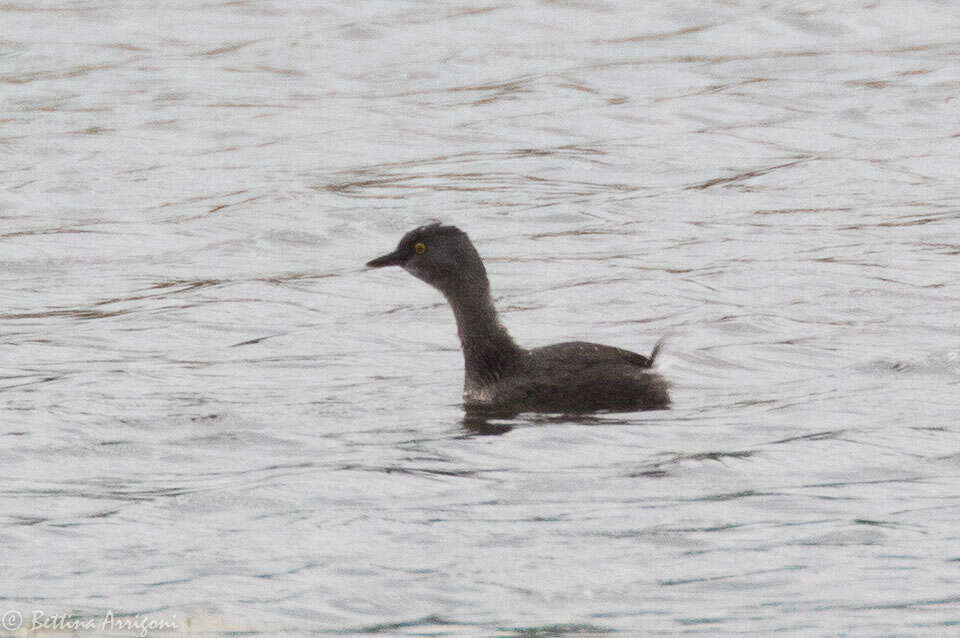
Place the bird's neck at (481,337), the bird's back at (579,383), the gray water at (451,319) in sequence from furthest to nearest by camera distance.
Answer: the bird's neck at (481,337)
the bird's back at (579,383)
the gray water at (451,319)

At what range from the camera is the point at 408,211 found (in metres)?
17.8

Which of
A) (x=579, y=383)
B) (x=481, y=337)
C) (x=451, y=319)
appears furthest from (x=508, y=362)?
(x=451, y=319)

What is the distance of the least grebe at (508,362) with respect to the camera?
10.5 m

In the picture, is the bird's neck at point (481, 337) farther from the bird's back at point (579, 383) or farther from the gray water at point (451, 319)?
the gray water at point (451, 319)

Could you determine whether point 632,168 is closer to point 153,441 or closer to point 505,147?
point 505,147

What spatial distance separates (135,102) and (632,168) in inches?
245

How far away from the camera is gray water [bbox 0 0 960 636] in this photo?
7.67 meters

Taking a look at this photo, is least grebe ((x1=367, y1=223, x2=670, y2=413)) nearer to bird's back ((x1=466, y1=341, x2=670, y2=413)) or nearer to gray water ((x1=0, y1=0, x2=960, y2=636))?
bird's back ((x1=466, y1=341, x2=670, y2=413))

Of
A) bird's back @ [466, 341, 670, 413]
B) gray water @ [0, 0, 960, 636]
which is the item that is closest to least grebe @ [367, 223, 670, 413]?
bird's back @ [466, 341, 670, 413]

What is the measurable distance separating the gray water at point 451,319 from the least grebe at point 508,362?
21 cm

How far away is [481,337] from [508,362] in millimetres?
260

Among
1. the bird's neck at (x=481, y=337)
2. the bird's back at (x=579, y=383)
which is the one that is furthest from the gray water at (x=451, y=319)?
the bird's neck at (x=481, y=337)

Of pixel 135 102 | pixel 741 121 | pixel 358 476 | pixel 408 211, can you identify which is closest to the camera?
pixel 358 476

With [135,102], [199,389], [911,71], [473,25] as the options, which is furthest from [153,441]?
[473,25]
